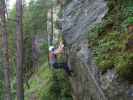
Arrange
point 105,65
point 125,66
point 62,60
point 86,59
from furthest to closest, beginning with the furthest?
point 62,60 → point 86,59 → point 105,65 → point 125,66

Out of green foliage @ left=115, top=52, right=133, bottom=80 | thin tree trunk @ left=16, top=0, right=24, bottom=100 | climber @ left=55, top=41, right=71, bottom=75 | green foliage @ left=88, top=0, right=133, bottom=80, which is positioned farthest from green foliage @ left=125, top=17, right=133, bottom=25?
thin tree trunk @ left=16, top=0, right=24, bottom=100

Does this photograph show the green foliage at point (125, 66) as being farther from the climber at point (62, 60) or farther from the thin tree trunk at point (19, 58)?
the thin tree trunk at point (19, 58)

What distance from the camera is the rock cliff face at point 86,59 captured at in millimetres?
6664

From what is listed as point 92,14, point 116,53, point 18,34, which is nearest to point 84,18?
point 92,14

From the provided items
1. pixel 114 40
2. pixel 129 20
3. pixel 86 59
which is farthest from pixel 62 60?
pixel 129 20

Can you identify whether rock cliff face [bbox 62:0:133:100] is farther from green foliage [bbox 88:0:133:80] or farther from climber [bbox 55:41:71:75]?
climber [bbox 55:41:71:75]

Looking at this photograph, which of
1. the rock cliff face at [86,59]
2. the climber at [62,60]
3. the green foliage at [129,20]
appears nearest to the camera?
the rock cliff face at [86,59]

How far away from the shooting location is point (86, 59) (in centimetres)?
806

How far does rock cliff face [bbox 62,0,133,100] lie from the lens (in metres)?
6.66

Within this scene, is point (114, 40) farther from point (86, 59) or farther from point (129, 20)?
point (86, 59)

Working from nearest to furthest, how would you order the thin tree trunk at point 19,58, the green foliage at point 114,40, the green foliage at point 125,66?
the green foliage at point 125,66, the green foliage at point 114,40, the thin tree trunk at point 19,58

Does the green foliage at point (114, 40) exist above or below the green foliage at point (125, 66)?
above

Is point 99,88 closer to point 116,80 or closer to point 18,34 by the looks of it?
point 116,80

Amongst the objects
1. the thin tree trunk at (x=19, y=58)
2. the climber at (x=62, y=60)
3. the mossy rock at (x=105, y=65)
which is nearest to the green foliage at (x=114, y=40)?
the mossy rock at (x=105, y=65)
